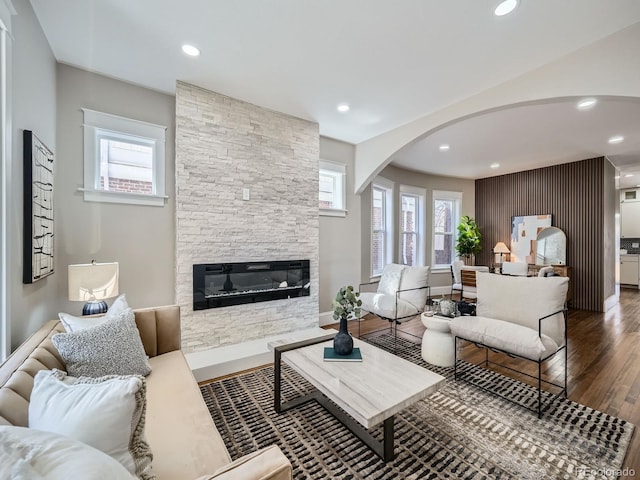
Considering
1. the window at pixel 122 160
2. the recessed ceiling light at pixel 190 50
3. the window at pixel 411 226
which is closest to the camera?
the recessed ceiling light at pixel 190 50

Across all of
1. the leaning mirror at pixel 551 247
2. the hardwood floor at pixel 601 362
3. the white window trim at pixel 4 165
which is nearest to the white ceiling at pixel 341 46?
the white window trim at pixel 4 165

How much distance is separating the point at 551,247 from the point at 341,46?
5985 millimetres

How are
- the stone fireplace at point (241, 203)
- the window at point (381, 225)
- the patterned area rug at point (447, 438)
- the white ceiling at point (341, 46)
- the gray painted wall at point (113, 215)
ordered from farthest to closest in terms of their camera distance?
the window at point (381, 225) < the stone fireplace at point (241, 203) < the gray painted wall at point (113, 215) < the white ceiling at point (341, 46) < the patterned area rug at point (447, 438)

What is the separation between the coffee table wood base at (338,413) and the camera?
5.38 ft

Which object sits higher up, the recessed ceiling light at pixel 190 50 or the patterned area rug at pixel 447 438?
the recessed ceiling light at pixel 190 50

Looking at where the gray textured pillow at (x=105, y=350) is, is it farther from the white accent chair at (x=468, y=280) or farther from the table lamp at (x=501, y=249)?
the table lamp at (x=501, y=249)

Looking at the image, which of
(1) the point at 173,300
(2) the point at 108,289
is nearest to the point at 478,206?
(1) the point at 173,300

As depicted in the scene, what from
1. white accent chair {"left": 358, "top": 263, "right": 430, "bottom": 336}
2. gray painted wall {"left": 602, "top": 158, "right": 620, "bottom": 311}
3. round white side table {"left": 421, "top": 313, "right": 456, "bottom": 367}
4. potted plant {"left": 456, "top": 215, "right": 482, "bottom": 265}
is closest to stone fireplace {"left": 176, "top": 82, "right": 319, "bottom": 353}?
white accent chair {"left": 358, "top": 263, "right": 430, "bottom": 336}

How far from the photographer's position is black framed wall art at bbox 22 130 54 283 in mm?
1772

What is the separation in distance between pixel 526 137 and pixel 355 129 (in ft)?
8.46

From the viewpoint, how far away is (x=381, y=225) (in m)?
5.55

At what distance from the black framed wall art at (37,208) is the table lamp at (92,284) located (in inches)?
7.8

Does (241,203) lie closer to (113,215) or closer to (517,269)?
(113,215)

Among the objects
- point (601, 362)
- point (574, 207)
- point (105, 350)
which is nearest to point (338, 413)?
point (105, 350)
